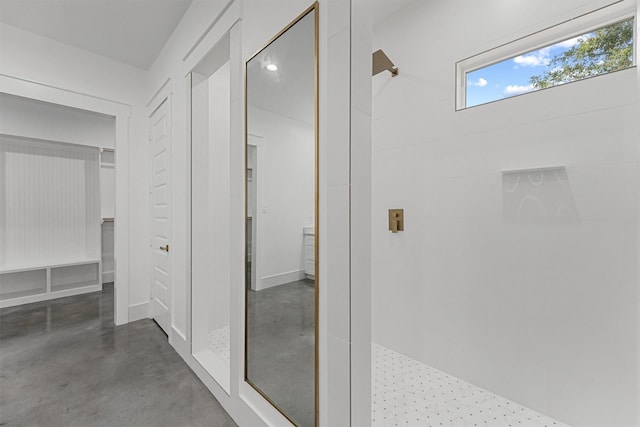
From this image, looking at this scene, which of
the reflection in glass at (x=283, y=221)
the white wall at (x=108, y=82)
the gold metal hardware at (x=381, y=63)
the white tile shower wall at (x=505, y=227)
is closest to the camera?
the reflection in glass at (x=283, y=221)

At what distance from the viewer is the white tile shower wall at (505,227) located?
1447 mm

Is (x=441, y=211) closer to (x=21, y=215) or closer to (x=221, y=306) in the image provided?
(x=221, y=306)

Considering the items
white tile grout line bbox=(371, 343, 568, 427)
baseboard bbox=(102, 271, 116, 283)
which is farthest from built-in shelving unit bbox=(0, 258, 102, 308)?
white tile grout line bbox=(371, 343, 568, 427)

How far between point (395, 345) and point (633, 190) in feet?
6.09

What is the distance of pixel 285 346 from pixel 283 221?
0.62 meters

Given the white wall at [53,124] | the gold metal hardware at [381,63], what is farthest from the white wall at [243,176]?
the white wall at [53,124]

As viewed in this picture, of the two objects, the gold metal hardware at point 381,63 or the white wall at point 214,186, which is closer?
the gold metal hardware at point 381,63

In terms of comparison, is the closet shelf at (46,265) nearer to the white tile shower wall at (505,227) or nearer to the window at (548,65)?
the white tile shower wall at (505,227)

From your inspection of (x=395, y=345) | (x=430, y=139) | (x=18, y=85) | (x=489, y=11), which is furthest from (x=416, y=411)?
(x=18, y=85)

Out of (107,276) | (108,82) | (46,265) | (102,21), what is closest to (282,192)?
(102,21)

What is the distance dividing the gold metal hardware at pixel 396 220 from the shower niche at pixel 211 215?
5.10 ft

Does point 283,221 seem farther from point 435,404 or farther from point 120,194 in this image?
point 120,194

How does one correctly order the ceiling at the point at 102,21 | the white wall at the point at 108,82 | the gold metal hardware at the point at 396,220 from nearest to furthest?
the ceiling at the point at 102,21
the gold metal hardware at the point at 396,220
the white wall at the point at 108,82

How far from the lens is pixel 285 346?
130 centimetres
